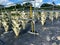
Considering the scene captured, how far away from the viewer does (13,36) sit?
369cm

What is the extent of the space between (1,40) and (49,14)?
7.34 ft

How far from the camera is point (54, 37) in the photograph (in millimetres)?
3564

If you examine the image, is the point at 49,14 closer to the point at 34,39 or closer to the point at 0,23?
the point at 0,23

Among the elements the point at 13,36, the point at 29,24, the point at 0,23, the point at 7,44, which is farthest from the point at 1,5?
the point at 7,44

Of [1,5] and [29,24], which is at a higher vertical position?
[1,5]

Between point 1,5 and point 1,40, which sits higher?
point 1,5

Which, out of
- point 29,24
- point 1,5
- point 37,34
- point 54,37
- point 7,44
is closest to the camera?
point 7,44

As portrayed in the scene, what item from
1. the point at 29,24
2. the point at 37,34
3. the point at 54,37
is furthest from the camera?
the point at 29,24

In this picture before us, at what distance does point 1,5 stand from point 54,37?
2323 mm

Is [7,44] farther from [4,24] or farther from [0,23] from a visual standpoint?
[0,23]

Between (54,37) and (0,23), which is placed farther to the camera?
(0,23)

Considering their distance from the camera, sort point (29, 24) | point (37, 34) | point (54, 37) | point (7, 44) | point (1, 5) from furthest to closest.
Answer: point (1, 5) → point (29, 24) → point (37, 34) → point (54, 37) → point (7, 44)

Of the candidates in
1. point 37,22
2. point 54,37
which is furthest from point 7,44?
point 37,22

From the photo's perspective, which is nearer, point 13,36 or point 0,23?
point 13,36
